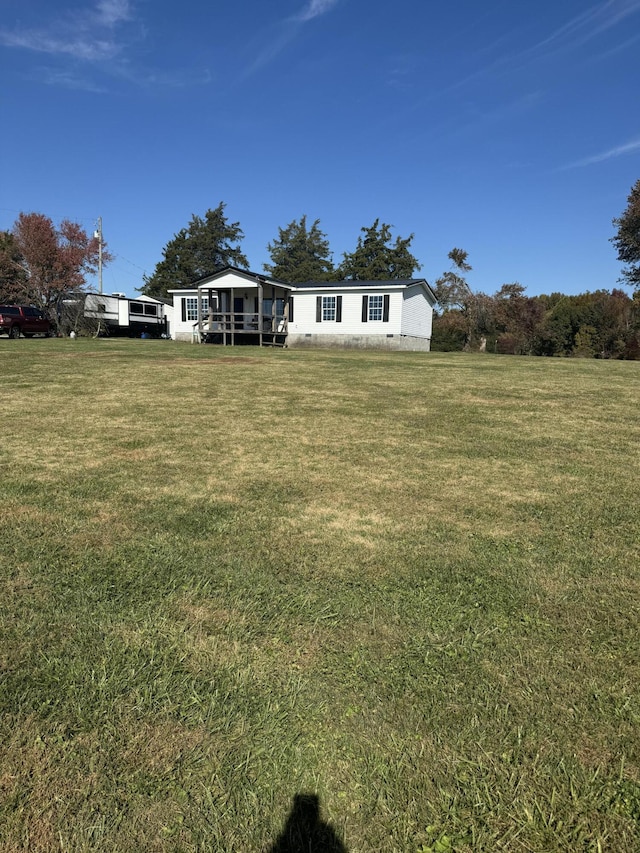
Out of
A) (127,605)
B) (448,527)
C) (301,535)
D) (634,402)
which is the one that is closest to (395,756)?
(127,605)

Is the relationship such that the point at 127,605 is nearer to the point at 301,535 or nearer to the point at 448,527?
the point at 301,535

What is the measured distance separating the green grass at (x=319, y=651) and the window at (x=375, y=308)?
23.1 m

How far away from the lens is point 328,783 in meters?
1.61

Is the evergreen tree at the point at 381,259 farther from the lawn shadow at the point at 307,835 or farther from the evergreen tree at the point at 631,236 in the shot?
the lawn shadow at the point at 307,835

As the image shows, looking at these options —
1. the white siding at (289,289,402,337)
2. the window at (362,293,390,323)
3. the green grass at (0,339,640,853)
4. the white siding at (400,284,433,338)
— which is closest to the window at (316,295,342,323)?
the white siding at (289,289,402,337)

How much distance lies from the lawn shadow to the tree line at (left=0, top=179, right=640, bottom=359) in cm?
3153

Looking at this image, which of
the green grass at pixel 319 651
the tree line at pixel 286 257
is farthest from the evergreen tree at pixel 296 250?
the green grass at pixel 319 651

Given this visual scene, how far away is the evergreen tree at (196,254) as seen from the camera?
56406 mm

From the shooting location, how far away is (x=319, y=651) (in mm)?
2211

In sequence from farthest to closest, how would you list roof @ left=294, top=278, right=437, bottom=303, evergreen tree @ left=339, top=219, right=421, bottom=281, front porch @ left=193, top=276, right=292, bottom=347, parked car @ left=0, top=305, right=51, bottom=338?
evergreen tree @ left=339, top=219, right=421, bottom=281
front porch @ left=193, top=276, right=292, bottom=347
roof @ left=294, top=278, right=437, bottom=303
parked car @ left=0, top=305, right=51, bottom=338

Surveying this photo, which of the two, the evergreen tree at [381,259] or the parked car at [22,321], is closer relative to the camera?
the parked car at [22,321]

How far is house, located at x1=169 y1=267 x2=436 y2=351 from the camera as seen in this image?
2705 cm

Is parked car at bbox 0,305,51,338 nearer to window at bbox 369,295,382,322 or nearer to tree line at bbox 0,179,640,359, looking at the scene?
tree line at bbox 0,179,640,359

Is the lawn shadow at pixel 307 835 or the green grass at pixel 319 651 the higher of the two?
the green grass at pixel 319 651
